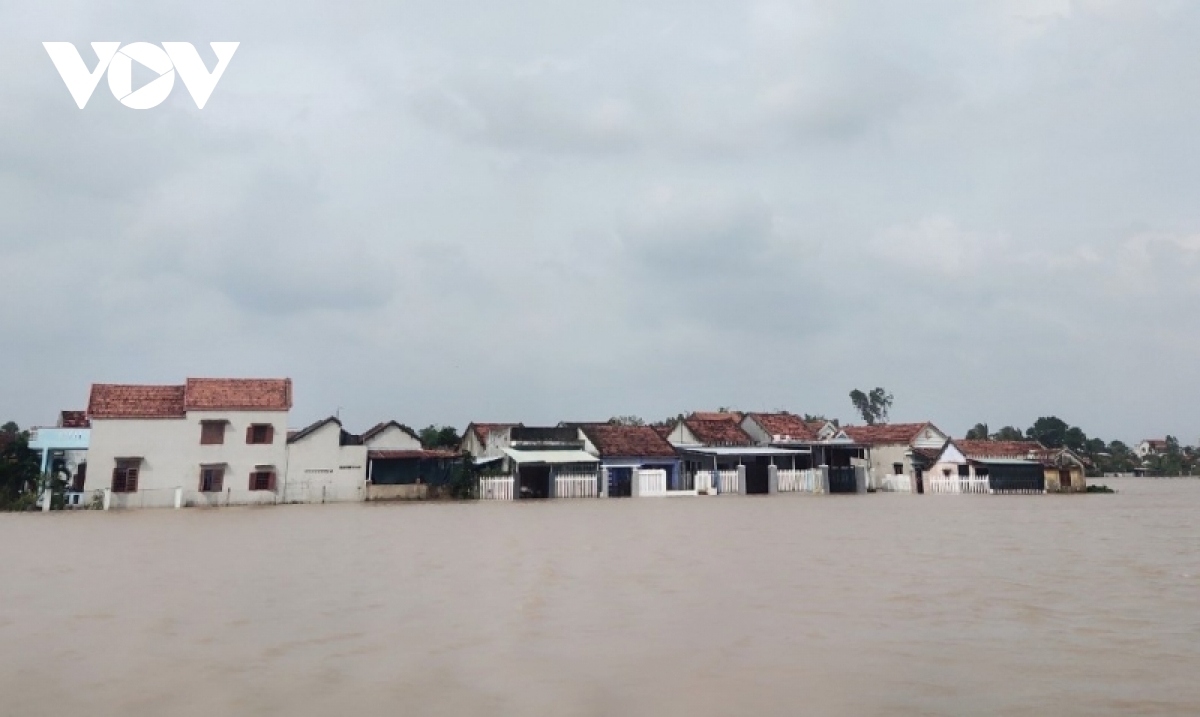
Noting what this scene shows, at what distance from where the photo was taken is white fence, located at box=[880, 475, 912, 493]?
130ft

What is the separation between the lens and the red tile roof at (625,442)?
35.7 meters

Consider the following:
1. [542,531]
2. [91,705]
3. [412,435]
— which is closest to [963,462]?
[412,435]

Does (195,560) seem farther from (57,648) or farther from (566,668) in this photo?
(566,668)

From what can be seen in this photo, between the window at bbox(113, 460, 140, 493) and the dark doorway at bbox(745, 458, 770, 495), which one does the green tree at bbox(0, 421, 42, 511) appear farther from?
the dark doorway at bbox(745, 458, 770, 495)

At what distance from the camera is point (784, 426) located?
141 feet

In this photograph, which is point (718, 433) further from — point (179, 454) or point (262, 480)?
point (179, 454)

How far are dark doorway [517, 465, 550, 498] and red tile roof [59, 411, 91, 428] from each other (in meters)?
17.6

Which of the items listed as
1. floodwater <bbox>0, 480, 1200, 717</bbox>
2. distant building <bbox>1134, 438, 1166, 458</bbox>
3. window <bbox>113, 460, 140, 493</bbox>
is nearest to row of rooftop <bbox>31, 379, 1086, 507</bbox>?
window <bbox>113, 460, 140, 493</bbox>

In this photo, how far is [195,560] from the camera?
13.3 meters

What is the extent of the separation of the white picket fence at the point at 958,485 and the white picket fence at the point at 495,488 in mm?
19942

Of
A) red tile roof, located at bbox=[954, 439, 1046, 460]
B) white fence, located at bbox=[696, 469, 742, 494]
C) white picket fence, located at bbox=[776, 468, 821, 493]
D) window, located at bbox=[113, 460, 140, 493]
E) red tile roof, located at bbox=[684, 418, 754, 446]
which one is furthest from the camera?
red tile roof, located at bbox=[684, 418, 754, 446]

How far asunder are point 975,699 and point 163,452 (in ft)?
97.5

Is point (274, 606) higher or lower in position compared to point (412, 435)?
lower

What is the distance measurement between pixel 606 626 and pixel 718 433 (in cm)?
3365
